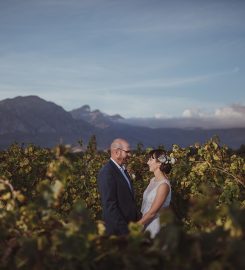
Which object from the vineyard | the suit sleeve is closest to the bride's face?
the suit sleeve

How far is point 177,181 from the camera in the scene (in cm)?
958

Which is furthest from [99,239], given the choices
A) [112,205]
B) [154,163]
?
[154,163]

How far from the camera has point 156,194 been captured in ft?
19.2

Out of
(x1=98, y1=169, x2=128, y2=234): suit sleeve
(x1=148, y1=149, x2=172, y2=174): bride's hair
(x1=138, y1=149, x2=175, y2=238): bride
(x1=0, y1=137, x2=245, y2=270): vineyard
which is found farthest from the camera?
(x1=148, y1=149, x2=172, y2=174): bride's hair

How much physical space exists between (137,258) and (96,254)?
25cm

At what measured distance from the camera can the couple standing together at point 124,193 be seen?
5.64m

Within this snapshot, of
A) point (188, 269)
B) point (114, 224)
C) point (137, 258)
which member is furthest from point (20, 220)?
point (114, 224)

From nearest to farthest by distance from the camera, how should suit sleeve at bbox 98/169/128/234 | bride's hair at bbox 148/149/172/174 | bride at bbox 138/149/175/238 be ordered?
suit sleeve at bbox 98/169/128/234 → bride at bbox 138/149/175/238 → bride's hair at bbox 148/149/172/174

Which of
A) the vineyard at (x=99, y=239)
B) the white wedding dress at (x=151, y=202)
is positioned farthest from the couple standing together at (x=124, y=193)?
the vineyard at (x=99, y=239)

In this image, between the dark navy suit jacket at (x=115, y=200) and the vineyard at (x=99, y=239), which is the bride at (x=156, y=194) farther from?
the vineyard at (x=99, y=239)

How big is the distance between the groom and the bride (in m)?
0.21

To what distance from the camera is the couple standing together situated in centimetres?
564

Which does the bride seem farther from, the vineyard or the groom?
the vineyard

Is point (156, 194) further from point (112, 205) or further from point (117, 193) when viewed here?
point (112, 205)
